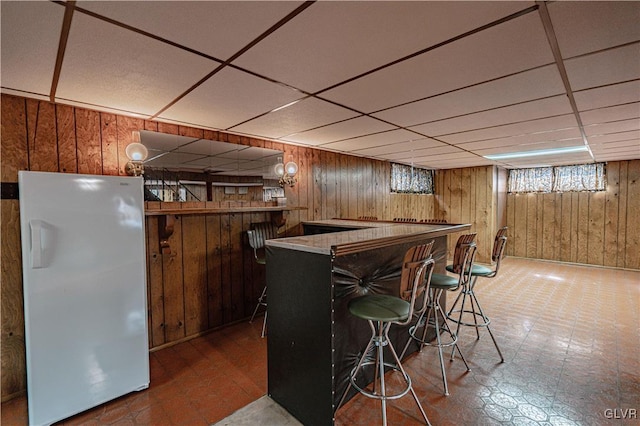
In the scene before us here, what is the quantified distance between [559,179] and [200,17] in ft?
25.4

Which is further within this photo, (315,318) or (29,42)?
(315,318)

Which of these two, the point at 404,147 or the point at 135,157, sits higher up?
the point at 404,147

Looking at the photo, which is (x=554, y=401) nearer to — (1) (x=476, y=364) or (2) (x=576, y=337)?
(1) (x=476, y=364)

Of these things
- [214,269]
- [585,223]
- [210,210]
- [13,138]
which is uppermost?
[13,138]

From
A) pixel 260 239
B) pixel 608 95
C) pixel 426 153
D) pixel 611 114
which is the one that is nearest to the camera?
pixel 608 95

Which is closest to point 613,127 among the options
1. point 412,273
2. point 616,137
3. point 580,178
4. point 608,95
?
point 616,137

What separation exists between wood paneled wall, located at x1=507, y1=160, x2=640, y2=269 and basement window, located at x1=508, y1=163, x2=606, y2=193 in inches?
4.7

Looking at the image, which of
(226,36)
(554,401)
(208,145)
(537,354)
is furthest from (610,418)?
(208,145)

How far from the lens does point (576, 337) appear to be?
301 centimetres

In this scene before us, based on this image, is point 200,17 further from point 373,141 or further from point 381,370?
point 373,141

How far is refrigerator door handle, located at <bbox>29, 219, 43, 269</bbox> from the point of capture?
1764 millimetres

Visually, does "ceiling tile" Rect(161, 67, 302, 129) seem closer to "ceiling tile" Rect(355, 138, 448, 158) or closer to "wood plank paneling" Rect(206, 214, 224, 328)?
"wood plank paneling" Rect(206, 214, 224, 328)

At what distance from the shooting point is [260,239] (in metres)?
3.40

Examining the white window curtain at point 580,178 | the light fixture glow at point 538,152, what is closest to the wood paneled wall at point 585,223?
the white window curtain at point 580,178
